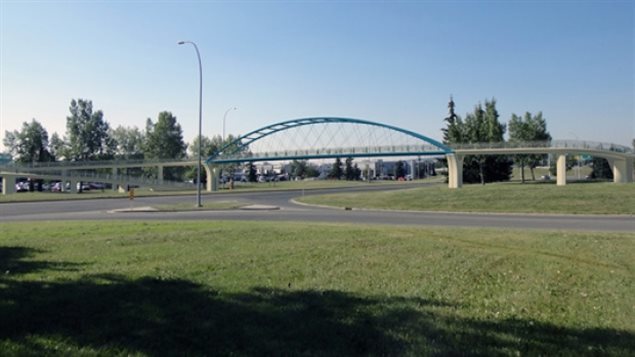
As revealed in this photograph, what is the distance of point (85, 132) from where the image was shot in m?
90.1

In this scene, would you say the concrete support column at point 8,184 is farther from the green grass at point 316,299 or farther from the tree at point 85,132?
the green grass at point 316,299

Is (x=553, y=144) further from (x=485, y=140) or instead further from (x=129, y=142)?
(x=129, y=142)

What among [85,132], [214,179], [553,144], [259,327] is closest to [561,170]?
[553,144]

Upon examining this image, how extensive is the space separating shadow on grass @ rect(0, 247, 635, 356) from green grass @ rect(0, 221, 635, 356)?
0.07ft

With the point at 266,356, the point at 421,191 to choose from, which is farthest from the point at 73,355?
the point at 421,191

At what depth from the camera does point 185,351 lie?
4.09 m

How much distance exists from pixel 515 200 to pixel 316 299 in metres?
24.8

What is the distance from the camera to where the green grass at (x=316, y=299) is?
14.1 ft

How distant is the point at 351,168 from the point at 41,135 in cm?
7386

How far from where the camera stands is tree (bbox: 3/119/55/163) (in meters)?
85.3

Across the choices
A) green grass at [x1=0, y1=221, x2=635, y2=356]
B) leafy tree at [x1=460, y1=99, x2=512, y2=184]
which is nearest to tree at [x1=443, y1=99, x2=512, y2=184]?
leafy tree at [x1=460, y1=99, x2=512, y2=184]

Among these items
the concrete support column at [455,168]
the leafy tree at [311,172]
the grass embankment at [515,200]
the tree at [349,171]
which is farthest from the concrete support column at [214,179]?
the leafy tree at [311,172]

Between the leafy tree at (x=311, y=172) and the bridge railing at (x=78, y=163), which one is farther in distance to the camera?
the leafy tree at (x=311, y=172)

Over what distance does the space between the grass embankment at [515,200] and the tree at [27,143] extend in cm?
7413
